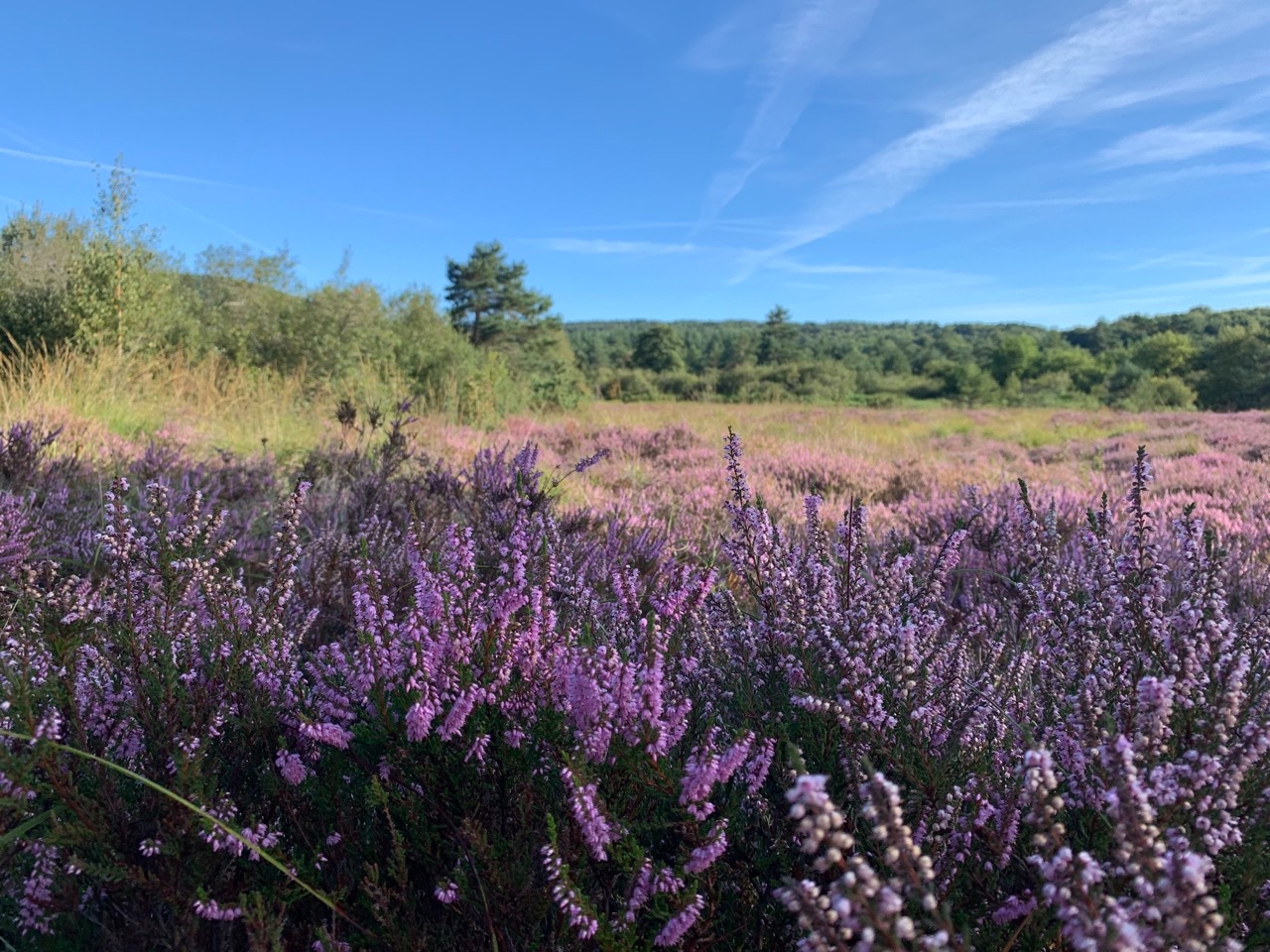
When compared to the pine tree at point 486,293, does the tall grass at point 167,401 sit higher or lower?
lower

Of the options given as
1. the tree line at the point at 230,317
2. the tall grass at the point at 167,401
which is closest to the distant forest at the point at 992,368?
the tree line at the point at 230,317

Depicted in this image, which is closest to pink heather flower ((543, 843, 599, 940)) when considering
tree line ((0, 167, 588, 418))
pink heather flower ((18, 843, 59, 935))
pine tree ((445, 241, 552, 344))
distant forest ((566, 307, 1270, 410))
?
pink heather flower ((18, 843, 59, 935))

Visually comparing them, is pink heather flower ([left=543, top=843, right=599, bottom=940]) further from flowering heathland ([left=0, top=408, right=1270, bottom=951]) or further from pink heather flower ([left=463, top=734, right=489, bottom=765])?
pink heather flower ([left=463, top=734, right=489, bottom=765])

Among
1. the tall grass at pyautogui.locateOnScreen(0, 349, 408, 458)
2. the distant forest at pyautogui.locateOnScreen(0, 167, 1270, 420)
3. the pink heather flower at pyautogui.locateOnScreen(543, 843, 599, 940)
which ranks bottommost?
the pink heather flower at pyautogui.locateOnScreen(543, 843, 599, 940)

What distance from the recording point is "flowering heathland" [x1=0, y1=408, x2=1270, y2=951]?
3.43ft

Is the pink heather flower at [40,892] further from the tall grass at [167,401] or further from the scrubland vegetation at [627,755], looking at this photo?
the tall grass at [167,401]

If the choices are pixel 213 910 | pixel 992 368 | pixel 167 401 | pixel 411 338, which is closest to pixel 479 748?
pixel 213 910

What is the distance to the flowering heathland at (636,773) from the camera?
1044 millimetres

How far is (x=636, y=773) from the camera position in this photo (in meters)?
1.20

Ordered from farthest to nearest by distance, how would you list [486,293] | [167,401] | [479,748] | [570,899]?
[486,293] → [167,401] → [479,748] → [570,899]

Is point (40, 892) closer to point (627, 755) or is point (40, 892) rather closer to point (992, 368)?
point (627, 755)

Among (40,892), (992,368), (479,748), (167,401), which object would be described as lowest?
(40,892)

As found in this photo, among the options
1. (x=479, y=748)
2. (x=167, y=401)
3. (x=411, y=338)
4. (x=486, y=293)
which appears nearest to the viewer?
(x=479, y=748)

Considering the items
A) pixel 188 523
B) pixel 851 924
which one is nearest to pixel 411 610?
pixel 188 523
